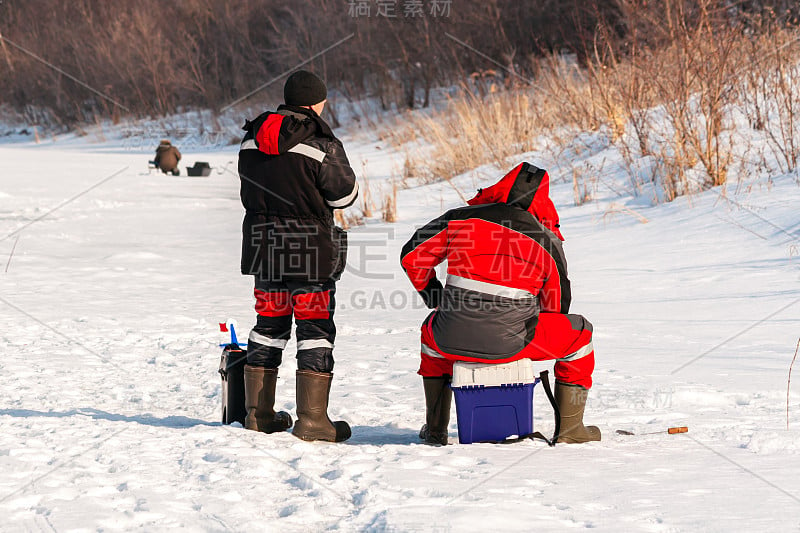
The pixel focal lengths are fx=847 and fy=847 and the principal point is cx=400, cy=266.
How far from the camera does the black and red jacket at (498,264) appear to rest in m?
3.21

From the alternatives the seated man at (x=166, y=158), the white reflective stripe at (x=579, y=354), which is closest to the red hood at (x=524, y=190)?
the white reflective stripe at (x=579, y=354)

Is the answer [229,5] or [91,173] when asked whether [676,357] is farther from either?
[229,5]

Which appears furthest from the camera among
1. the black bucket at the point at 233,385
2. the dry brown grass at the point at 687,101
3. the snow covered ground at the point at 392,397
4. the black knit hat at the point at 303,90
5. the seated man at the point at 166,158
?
the seated man at the point at 166,158

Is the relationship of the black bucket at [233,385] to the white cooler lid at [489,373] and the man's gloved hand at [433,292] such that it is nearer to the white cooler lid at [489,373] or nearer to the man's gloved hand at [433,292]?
the man's gloved hand at [433,292]

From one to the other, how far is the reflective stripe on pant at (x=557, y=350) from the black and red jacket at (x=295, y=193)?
563 millimetres

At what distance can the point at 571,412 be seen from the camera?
3.35 metres

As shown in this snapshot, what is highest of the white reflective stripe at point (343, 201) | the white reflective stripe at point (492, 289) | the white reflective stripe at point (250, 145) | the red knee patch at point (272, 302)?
the white reflective stripe at point (250, 145)

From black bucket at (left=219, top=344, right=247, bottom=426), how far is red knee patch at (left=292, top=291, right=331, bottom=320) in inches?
15.7

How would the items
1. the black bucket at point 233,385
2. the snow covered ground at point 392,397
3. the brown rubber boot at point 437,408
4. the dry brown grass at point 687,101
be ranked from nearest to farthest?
the snow covered ground at point 392,397
the brown rubber boot at point 437,408
the black bucket at point 233,385
the dry brown grass at point 687,101

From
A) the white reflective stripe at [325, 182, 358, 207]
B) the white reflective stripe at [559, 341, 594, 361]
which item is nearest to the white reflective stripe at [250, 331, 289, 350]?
the white reflective stripe at [325, 182, 358, 207]

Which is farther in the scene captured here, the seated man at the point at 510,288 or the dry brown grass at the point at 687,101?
the dry brown grass at the point at 687,101

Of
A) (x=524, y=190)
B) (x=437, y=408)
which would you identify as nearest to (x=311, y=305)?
(x=437, y=408)

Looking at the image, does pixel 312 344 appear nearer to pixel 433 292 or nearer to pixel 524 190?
pixel 433 292

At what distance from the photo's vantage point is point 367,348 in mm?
5250
